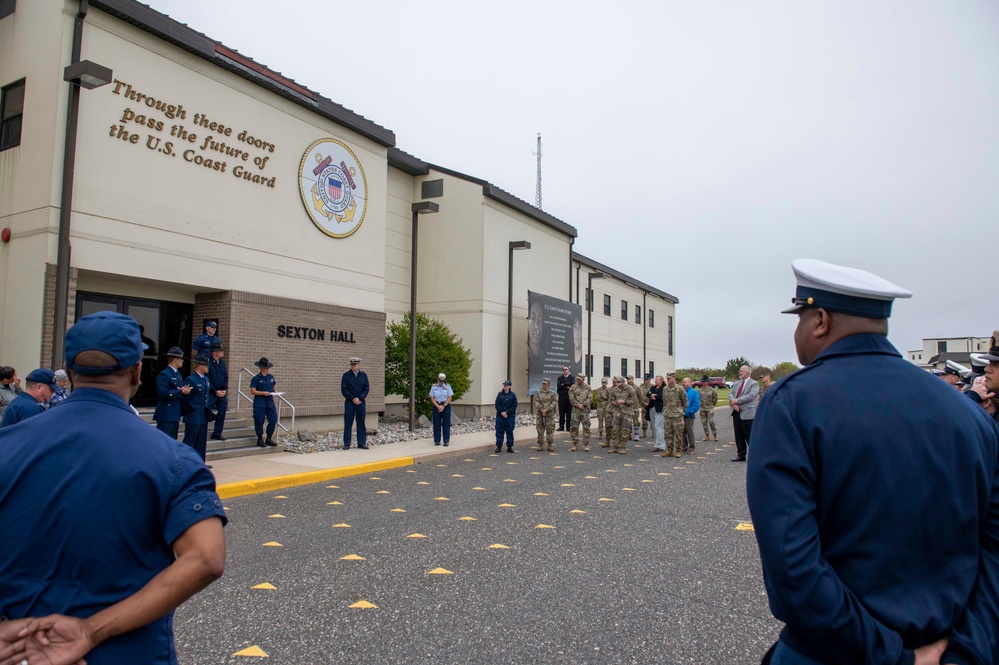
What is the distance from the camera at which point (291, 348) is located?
15281mm

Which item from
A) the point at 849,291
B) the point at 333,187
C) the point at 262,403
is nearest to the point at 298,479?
the point at 262,403

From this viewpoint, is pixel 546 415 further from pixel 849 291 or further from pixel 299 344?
pixel 849 291

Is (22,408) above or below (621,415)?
above

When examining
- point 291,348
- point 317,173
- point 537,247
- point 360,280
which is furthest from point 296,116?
point 537,247

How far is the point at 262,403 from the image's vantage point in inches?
526

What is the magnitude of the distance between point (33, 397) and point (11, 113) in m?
8.73

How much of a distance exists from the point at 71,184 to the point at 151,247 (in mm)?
1844

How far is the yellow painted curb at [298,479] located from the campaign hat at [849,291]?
26.2 ft

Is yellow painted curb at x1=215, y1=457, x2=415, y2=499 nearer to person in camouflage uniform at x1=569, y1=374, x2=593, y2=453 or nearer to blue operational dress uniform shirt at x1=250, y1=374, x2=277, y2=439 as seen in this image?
blue operational dress uniform shirt at x1=250, y1=374, x2=277, y2=439

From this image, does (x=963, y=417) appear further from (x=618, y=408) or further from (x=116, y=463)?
(x=618, y=408)

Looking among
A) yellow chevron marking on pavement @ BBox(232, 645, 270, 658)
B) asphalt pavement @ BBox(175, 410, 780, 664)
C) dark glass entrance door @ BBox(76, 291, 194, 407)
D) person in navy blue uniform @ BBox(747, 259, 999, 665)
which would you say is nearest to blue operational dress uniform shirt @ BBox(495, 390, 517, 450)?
asphalt pavement @ BBox(175, 410, 780, 664)

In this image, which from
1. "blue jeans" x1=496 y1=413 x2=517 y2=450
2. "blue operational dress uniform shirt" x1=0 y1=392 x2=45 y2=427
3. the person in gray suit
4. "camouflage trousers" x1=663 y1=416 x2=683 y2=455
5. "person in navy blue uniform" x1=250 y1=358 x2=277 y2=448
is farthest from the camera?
"blue jeans" x1=496 y1=413 x2=517 y2=450

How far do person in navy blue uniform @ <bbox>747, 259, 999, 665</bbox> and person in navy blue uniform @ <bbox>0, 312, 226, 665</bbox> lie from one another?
1533mm

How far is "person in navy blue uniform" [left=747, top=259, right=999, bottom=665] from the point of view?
167cm
